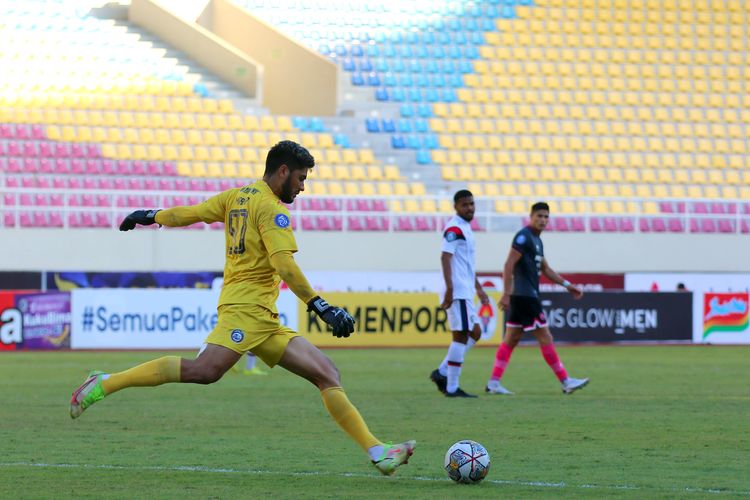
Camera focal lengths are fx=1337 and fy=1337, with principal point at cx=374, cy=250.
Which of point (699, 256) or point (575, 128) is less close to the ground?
point (575, 128)

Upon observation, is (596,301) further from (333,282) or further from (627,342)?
(333,282)

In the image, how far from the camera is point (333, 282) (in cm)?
2595

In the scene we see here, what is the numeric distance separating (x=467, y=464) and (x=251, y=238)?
1755 millimetres

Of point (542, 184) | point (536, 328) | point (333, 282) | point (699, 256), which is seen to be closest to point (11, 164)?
point (333, 282)

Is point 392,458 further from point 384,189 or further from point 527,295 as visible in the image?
point 384,189

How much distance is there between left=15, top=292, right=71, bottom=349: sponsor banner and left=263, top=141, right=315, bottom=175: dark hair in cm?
1674

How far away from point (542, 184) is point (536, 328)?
18.8m

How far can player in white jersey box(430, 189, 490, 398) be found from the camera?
45.0 feet

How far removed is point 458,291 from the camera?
45.3ft

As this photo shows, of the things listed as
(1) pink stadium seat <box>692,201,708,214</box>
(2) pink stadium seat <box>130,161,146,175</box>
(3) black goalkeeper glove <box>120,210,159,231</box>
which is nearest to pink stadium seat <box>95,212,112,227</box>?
(2) pink stadium seat <box>130,161,146,175</box>

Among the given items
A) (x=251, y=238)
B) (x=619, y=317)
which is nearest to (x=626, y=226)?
(x=619, y=317)

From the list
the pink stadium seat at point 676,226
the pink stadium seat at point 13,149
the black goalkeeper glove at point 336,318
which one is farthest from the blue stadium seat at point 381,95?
the black goalkeeper glove at point 336,318

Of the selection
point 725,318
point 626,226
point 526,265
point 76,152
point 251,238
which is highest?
point 76,152

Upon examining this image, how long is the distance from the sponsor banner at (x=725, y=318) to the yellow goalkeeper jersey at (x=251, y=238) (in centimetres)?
2050
